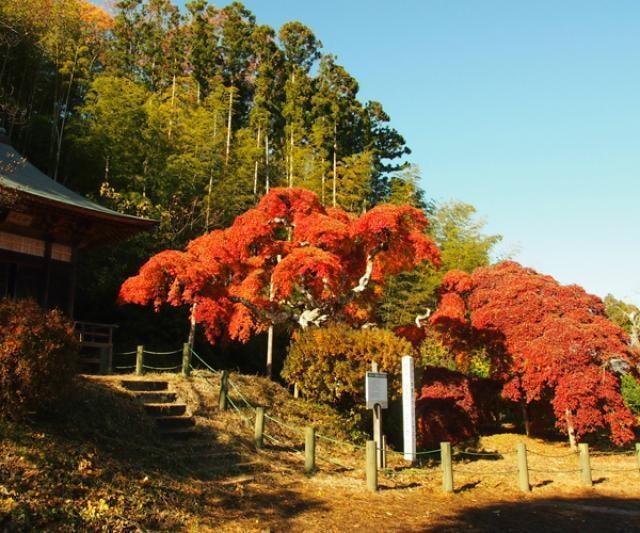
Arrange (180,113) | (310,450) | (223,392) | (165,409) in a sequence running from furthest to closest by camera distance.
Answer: (180,113)
(223,392)
(165,409)
(310,450)

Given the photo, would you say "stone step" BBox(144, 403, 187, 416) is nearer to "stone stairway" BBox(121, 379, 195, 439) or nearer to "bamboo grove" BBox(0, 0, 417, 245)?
"stone stairway" BBox(121, 379, 195, 439)

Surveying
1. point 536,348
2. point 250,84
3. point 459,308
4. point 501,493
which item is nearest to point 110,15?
point 250,84

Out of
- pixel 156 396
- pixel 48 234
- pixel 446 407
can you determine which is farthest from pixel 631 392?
pixel 48 234

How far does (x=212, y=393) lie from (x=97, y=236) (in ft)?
16.6

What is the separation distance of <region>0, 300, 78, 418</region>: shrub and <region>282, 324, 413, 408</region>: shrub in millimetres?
5062

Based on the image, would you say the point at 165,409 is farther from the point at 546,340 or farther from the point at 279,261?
the point at 546,340

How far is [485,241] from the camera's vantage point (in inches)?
958

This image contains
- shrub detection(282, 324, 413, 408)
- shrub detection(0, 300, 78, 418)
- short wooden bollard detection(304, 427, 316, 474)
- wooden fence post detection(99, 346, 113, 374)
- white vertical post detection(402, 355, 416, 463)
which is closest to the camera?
shrub detection(0, 300, 78, 418)

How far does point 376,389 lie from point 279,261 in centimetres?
398

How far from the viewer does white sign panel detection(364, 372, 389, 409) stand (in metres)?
9.20

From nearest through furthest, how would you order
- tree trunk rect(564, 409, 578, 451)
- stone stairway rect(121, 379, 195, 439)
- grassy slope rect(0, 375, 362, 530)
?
grassy slope rect(0, 375, 362, 530)
stone stairway rect(121, 379, 195, 439)
tree trunk rect(564, 409, 578, 451)

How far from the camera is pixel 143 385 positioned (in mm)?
10180

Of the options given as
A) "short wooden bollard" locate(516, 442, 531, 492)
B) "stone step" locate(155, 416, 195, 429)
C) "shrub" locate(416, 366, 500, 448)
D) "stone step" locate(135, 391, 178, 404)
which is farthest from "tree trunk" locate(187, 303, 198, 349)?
"short wooden bollard" locate(516, 442, 531, 492)

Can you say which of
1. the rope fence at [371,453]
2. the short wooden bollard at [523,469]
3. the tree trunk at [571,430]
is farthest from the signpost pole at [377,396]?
the tree trunk at [571,430]
